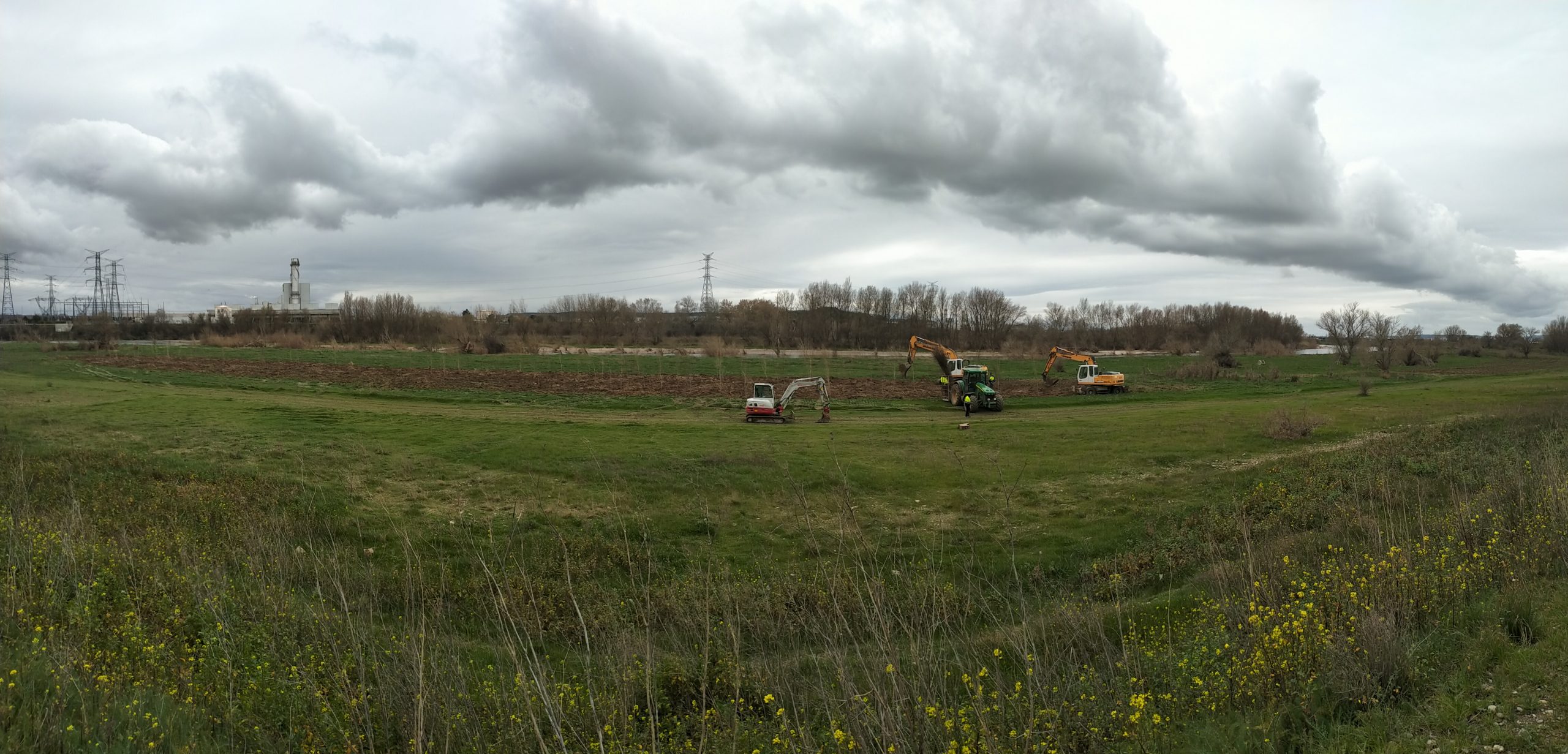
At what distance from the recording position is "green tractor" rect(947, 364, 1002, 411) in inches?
1554

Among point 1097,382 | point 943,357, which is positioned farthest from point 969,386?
point 1097,382

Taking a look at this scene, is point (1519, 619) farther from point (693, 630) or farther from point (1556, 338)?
point (1556, 338)

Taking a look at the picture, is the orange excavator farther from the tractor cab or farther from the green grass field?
the green grass field

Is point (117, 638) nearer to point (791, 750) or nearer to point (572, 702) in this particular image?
point (572, 702)

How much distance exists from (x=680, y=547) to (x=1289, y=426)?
81.1 feet

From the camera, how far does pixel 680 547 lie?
16609mm

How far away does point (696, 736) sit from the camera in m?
9.36

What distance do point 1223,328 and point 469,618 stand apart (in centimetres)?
15816

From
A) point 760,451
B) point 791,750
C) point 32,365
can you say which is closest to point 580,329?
point 32,365

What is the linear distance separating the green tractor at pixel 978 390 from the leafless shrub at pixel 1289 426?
11.9 metres

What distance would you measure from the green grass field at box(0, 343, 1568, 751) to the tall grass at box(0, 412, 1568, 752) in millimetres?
99

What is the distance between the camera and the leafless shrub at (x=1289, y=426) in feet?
95.4

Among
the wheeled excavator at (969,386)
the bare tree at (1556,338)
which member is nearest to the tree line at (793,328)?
the bare tree at (1556,338)

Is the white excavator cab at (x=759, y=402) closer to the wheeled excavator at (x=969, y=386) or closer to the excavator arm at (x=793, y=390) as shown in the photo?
the excavator arm at (x=793, y=390)
